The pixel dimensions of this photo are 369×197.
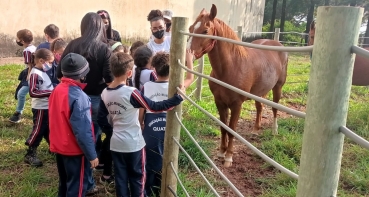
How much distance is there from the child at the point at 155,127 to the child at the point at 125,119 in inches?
9.2

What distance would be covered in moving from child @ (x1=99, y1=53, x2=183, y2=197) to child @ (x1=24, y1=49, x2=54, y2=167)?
102cm

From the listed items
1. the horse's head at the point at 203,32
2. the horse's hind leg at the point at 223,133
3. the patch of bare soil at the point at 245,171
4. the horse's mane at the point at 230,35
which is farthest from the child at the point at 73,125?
the horse's hind leg at the point at 223,133

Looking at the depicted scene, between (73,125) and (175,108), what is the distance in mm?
708

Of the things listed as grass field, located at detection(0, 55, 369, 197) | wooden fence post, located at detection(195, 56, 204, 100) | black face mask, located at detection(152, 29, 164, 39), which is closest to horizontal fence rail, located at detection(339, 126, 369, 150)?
grass field, located at detection(0, 55, 369, 197)

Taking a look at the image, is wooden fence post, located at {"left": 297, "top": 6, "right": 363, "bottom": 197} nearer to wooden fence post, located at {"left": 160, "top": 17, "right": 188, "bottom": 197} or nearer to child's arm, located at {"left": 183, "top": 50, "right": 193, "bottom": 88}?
wooden fence post, located at {"left": 160, "top": 17, "right": 188, "bottom": 197}

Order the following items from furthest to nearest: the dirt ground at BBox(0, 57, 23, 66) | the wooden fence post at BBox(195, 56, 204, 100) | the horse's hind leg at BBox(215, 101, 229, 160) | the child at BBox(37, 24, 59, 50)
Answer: the dirt ground at BBox(0, 57, 23, 66)
the wooden fence post at BBox(195, 56, 204, 100)
the child at BBox(37, 24, 59, 50)
the horse's hind leg at BBox(215, 101, 229, 160)

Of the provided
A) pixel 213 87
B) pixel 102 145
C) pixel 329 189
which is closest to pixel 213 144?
pixel 213 87

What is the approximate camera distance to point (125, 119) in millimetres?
2551

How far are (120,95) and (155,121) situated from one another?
0.51 m

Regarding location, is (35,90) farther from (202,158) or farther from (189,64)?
(202,158)

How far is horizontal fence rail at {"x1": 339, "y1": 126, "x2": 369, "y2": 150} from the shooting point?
3.03ft

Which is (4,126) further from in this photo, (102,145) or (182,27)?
A: (182,27)

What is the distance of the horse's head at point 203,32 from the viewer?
11.0ft

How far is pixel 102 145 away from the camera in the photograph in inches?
130
